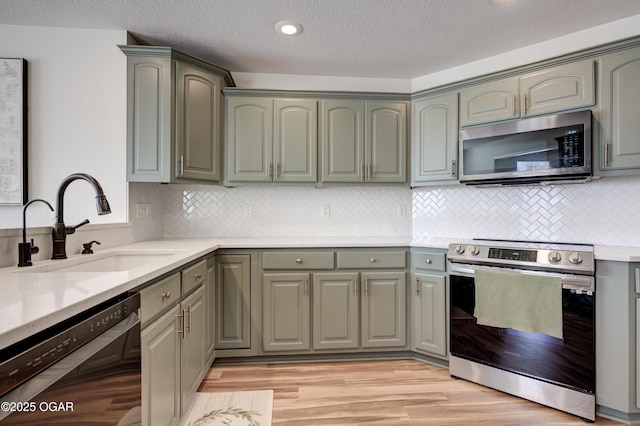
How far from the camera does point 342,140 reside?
2812 millimetres

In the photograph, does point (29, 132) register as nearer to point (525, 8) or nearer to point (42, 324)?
point (42, 324)

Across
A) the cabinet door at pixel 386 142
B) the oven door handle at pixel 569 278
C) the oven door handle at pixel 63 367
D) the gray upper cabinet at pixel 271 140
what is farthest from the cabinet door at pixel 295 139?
the oven door handle at pixel 63 367

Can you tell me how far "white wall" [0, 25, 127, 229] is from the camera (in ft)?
7.50

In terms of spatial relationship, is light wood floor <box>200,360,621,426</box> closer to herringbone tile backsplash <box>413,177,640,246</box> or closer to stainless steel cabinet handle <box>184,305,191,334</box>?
stainless steel cabinet handle <box>184,305,191,334</box>

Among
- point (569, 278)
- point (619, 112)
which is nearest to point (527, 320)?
point (569, 278)

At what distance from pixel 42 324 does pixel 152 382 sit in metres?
0.76

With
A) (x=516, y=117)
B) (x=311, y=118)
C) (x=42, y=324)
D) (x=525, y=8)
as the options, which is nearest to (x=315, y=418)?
(x=42, y=324)

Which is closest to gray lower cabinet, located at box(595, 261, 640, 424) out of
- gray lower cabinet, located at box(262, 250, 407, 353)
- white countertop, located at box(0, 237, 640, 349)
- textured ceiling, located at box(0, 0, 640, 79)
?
gray lower cabinet, located at box(262, 250, 407, 353)

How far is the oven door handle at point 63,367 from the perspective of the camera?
0.68m

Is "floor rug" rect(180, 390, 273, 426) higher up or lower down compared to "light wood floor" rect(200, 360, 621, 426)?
higher up

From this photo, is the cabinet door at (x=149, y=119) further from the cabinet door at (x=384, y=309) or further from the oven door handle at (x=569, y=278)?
the oven door handle at (x=569, y=278)

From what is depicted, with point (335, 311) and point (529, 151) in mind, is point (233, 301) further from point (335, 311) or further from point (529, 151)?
point (529, 151)

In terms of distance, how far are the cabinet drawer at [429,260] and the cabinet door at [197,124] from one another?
5.70ft

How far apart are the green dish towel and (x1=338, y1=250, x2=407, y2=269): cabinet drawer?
579mm
